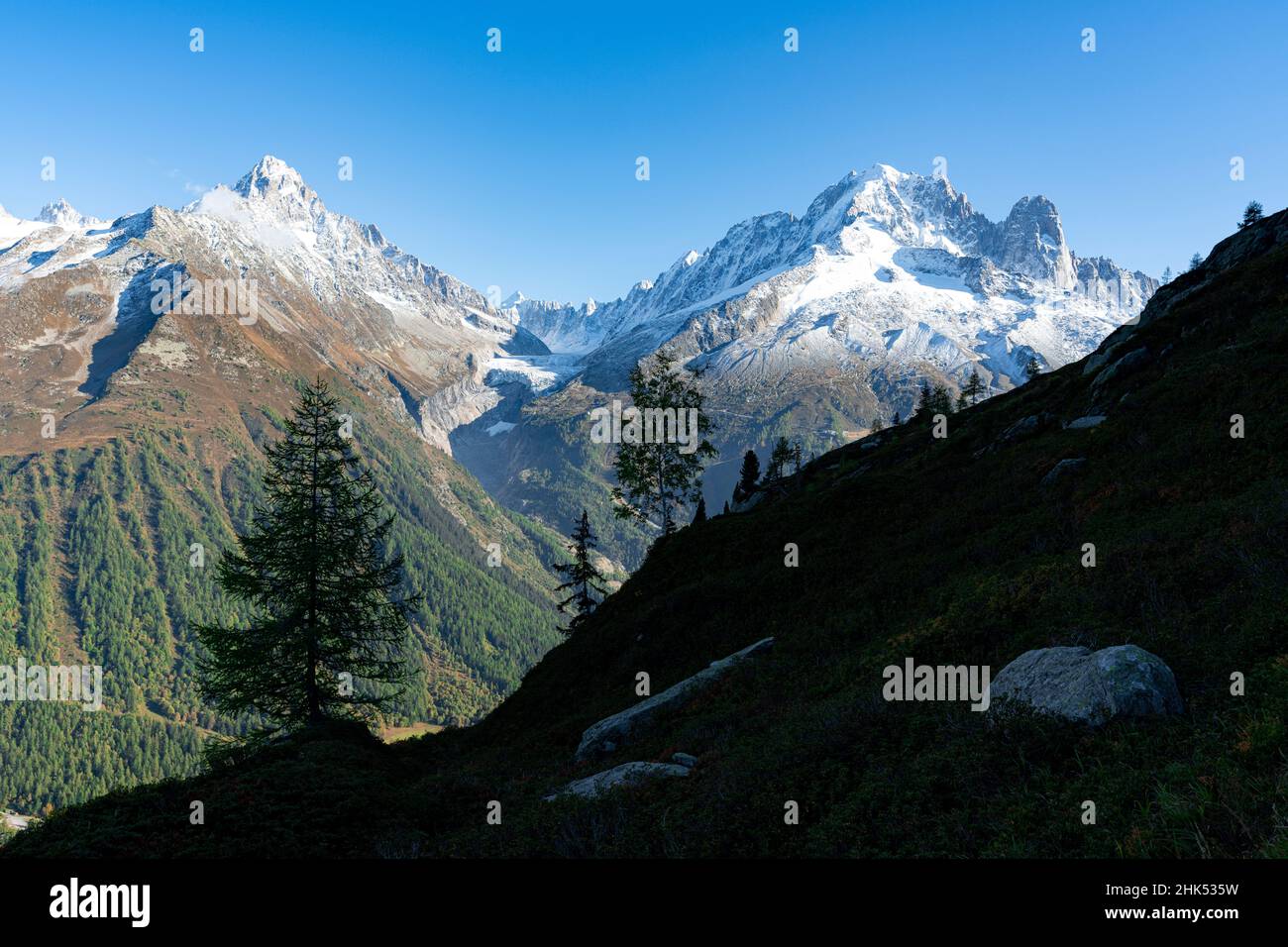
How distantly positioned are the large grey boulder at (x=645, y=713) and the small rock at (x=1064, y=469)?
12.1 metres

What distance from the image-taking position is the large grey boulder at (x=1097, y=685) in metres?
8.63

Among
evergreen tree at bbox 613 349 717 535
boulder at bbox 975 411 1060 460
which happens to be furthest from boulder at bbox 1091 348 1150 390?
evergreen tree at bbox 613 349 717 535

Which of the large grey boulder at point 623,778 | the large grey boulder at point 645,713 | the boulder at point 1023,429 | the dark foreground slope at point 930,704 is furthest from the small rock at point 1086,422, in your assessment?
the large grey boulder at point 623,778

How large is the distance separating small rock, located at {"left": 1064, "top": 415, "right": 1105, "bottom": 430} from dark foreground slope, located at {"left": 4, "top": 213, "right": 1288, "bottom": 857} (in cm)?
89

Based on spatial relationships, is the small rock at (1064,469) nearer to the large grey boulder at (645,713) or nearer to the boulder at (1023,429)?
the boulder at (1023,429)

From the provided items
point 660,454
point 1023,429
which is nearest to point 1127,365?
point 1023,429

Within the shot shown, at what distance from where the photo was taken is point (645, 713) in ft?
59.9

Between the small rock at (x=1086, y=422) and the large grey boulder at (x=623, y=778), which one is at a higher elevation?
the small rock at (x=1086, y=422)

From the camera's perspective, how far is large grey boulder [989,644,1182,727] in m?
8.63

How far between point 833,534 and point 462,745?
701 inches
